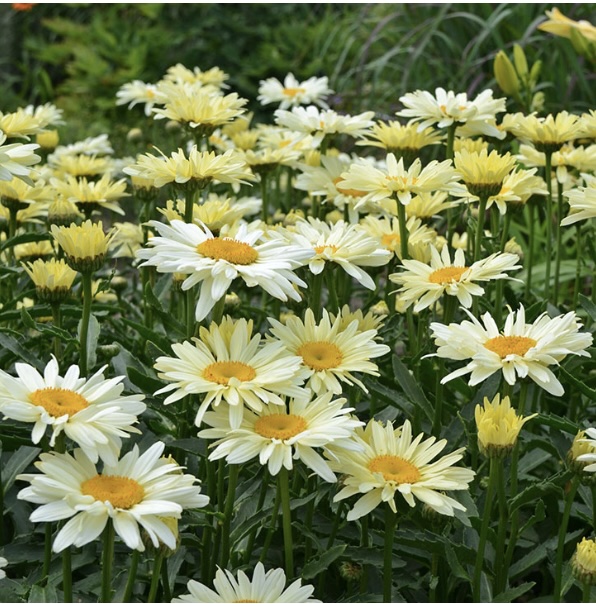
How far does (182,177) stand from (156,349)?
11.9 inches

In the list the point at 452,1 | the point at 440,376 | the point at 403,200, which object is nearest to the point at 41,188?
the point at 403,200

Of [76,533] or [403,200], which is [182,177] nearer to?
[403,200]

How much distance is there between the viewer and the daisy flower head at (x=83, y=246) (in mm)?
1575

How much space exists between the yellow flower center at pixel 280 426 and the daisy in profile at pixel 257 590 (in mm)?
170

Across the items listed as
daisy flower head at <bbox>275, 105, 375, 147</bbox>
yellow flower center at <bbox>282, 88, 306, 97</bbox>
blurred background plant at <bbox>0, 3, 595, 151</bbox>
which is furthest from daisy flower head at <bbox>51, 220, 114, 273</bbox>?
blurred background plant at <bbox>0, 3, 595, 151</bbox>

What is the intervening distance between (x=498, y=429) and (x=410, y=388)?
0.38 metres

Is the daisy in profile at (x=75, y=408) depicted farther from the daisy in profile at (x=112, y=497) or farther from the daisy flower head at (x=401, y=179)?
the daisy flower head at (x=401, y=179)

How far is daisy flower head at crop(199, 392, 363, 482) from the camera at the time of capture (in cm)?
128

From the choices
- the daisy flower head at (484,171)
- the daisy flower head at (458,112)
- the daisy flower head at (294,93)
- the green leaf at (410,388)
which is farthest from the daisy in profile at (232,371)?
the daisy flower head at (294,93)

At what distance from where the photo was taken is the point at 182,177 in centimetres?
171

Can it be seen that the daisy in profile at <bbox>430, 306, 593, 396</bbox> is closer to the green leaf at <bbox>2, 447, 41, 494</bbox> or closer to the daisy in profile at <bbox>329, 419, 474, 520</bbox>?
the daisy in profile at <bbox>329, 419, 474, 520</bbox>

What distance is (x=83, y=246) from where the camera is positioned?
1.58 meters

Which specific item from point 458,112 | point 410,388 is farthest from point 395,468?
point 458,112

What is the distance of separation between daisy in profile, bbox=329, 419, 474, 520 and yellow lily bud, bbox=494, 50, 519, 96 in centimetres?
141
